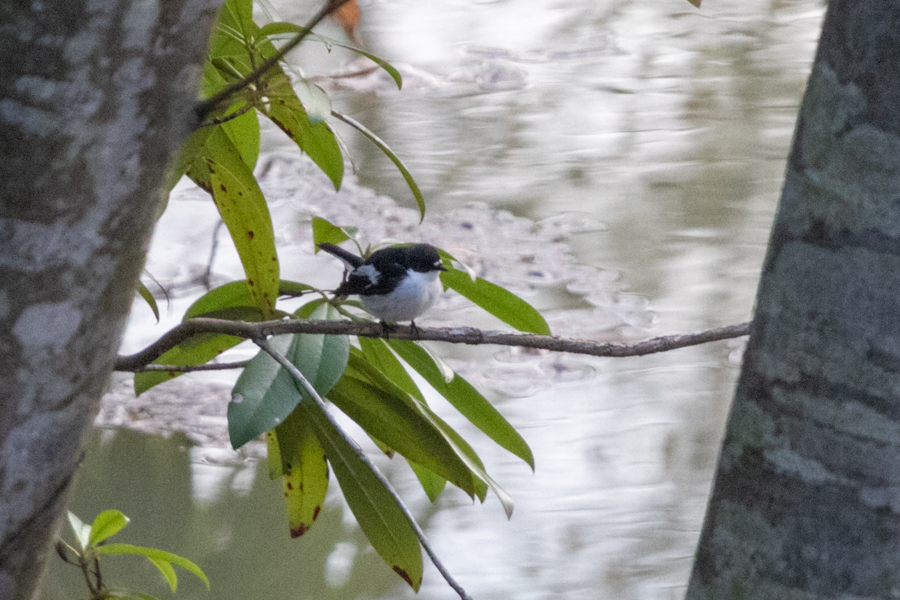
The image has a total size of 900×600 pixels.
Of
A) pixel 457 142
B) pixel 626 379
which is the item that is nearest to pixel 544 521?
pixel 626 379

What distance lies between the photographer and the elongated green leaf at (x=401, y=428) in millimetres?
950

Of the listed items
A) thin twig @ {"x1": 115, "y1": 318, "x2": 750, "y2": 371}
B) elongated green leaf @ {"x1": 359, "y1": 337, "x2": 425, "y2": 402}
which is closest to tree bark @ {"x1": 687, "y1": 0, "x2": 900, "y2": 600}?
thin twig @ {"x1": 115, "y1": 318, "x2": 750, "y2": 371}

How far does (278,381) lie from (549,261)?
211 centimetres

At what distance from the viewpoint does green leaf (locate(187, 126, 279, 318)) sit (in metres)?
0.89

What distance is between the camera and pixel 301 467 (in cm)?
103

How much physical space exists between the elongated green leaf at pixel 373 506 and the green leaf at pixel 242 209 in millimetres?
142

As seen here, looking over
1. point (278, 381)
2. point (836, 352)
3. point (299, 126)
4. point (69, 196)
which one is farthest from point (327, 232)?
point (836, 352)

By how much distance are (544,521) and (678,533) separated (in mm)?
300

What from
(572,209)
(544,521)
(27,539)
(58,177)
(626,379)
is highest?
(58,177)

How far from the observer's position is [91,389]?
22.6 inches

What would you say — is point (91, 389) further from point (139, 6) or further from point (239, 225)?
point (239, 225)

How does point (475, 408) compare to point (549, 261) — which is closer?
point (475, 408)

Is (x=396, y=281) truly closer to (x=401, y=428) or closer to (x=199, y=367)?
(x=401, y=428)

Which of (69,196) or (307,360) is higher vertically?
(69,196)
